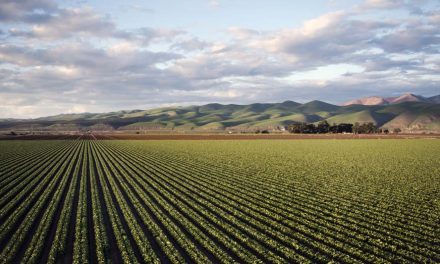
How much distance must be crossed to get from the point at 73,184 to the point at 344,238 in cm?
2561

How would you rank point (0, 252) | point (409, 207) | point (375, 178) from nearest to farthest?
1. point (0, 252)
2. point (409, 207)
3. point (375, 178)

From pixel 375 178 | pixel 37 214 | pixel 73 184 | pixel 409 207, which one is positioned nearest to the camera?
pixel 37 214

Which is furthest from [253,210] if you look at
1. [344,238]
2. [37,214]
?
[37,214]

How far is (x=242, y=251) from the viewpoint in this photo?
15.5m

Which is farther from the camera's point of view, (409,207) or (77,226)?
(409,207)

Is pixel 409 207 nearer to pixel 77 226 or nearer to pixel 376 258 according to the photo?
pixel 376 258

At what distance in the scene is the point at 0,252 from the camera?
1598 cm

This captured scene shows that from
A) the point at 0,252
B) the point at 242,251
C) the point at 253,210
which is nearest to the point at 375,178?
the point at 253,210

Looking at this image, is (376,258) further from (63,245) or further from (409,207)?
(63,245)

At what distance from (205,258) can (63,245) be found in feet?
23.9

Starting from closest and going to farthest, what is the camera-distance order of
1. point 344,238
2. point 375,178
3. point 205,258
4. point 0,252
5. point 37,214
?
point 205,258 → point 0,252 → point 344,238 → point 37,214 → point 375,178

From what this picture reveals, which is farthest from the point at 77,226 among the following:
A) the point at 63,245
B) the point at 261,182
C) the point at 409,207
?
the point at 409,207

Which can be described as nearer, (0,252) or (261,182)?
(0,252)

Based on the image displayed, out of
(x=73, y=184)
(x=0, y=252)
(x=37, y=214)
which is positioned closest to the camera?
(x=0, y=252)
